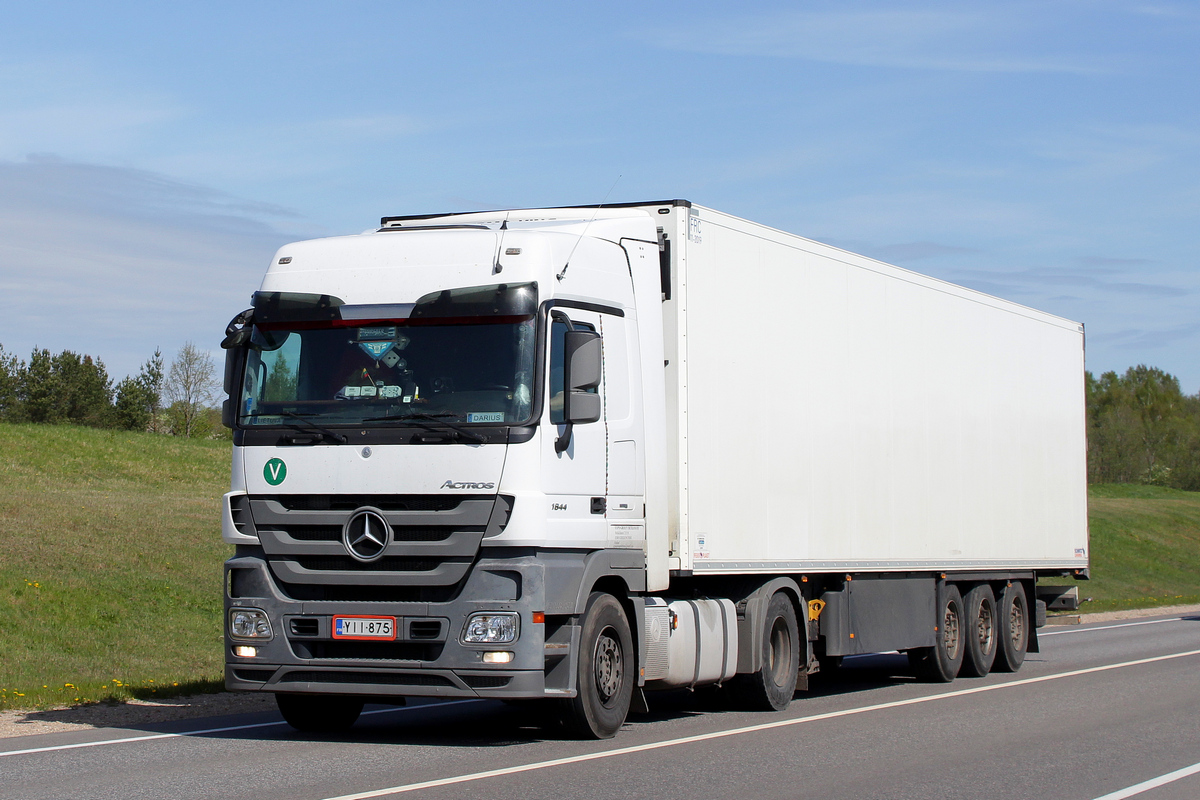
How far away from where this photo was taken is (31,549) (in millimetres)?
26250

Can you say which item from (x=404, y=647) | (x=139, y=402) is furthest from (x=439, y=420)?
(x=139, y=402)

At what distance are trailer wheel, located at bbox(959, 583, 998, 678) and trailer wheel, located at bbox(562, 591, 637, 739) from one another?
24.8ft

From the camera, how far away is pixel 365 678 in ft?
32.9

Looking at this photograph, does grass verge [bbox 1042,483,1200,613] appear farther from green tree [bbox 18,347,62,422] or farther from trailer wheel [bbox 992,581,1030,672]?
green tree [bbox 18,347,62,422]

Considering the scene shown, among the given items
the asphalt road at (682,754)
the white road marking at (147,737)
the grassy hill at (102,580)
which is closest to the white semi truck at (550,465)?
the asphalt road at (682,754)

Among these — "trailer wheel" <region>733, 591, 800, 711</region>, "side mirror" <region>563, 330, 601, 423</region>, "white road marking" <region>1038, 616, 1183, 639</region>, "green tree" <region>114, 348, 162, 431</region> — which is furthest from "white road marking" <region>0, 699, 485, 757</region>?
"green tree" <region>114, 348, 162, 431</region>

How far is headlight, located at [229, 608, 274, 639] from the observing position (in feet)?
33.5

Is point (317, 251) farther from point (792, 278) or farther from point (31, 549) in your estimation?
point (31, 549)

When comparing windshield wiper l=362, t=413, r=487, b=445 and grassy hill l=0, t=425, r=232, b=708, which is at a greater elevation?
windshield wiper l=362, t=413, r=487, b=445

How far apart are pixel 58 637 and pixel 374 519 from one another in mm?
13042

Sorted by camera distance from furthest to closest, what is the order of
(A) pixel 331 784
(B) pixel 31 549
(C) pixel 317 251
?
(B) pixel 31 549
(C) pixel 317 251
(A) pixel 331 784

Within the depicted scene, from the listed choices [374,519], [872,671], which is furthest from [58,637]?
[374,519]

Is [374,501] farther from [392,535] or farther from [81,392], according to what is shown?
[81,392]

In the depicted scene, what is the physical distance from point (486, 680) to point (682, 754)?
144 centimetres
